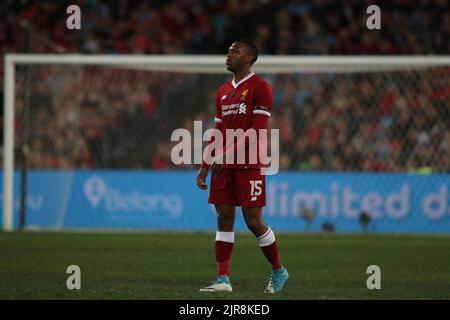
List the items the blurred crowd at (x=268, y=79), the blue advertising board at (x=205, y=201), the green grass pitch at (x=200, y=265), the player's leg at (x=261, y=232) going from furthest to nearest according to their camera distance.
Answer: the blurred crowd at (x=268, y=79), the blue advertising board at (x=205, y=201), the player's leg at (x=261, y=232), the green grass pitch at (x=200, y=265)

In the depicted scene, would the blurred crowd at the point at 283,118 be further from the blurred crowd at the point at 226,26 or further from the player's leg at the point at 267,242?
the player's leg at the point at 267,242

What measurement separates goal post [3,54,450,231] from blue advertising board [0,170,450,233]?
0.89 meters

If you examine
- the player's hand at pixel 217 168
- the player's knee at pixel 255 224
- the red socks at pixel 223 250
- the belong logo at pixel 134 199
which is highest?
the player's hand at pixel 217 168

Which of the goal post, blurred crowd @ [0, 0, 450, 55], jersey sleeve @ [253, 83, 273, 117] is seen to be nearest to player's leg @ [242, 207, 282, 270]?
jersey sleeve @ [253, 83, 273, 117]

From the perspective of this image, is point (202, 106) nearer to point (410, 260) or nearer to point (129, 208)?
point (129, 208)

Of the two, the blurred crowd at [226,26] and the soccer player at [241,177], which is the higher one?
the blurred crowd at [226,26]

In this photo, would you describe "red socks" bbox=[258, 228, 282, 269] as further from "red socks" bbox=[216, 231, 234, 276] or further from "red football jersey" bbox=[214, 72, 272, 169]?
"red football jersey" bbox=[214, 72, 272, 169]

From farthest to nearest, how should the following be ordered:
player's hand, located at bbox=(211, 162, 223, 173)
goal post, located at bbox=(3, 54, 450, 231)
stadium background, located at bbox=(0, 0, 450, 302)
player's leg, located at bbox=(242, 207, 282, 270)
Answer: stadium background, located at bbox=(0, 0, 450, 302)
goal post, located at bbox=(3, 54, 450, 231)
player's leg, located at bbox=(242, 207, 282, 270)
player's hand, located at bbox=(211, 162, 223, 173)

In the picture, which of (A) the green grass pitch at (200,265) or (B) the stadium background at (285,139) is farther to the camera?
(B) the stadium background at (285,139)

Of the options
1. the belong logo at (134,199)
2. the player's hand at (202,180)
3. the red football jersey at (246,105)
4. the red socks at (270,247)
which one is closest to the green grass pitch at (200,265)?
the red socks at (270,247)

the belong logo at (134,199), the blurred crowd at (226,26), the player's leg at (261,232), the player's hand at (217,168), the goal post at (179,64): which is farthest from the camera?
the blurred crowd at (226,26)

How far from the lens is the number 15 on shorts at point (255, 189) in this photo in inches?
340

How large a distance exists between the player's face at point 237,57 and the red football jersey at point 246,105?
0.14m

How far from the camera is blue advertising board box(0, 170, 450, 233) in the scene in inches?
681
